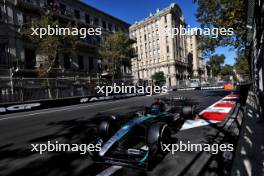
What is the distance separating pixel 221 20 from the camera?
1086 cm

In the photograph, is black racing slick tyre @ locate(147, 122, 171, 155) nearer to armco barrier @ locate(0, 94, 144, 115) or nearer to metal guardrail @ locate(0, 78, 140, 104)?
armco barrier @ locate(0, 94, 144, 115)

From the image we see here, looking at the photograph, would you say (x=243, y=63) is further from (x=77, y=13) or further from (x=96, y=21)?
(x=77, y=13)

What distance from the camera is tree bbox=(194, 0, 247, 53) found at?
1011cm

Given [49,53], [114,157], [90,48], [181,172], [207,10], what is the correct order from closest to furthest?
[181,172] < [114,157] < [207,10] < [49,53] < [90,48]

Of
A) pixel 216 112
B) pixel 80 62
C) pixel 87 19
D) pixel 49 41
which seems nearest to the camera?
pixel 216 112

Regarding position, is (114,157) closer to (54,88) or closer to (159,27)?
(54,88)

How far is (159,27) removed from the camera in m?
60.9

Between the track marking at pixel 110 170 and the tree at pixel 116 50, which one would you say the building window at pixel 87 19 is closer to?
the tree at pixel 116 50

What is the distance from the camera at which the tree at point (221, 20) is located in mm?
10109

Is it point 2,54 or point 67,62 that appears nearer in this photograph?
point 2,54

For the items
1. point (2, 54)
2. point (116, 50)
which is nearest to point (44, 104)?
point (2, 54)

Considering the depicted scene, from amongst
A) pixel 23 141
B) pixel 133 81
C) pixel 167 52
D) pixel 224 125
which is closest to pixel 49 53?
pixel 133 81

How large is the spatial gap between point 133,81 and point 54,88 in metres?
11.5

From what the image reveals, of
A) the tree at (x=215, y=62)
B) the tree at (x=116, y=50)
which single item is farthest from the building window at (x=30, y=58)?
the tree at (x=215, y=62)
